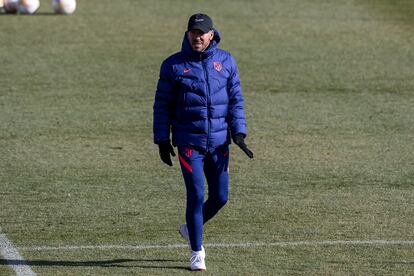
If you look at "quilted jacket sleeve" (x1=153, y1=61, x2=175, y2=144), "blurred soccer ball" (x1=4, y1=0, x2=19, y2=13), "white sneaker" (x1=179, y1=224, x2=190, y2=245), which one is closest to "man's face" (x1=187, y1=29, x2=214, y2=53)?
"quilted jacket sleeve" (x1=153, y1=61, x2=175, y2=144)

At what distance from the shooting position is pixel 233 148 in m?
15.9

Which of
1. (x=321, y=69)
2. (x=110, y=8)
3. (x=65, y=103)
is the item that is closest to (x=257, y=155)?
(x=65, y=103)

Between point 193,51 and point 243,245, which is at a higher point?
point 193,51

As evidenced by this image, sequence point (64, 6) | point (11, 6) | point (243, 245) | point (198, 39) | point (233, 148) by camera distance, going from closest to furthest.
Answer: point (198, 39) < point (243, 245) < point (233, 148) < point (11, 6) < point (64, 6)

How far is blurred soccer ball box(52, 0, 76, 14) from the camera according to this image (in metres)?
25.1

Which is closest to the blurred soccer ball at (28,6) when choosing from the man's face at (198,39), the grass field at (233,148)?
the grass field at (233,148)

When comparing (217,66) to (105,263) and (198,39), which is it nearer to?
(198,39)

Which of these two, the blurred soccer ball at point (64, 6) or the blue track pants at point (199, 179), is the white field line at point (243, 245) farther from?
the blurred soccer ball at point (64, 6)

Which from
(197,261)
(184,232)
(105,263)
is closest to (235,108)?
(184,232)

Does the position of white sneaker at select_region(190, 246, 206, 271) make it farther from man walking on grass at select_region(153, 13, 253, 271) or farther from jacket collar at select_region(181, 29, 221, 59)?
jacket collar at select_region(181, 29, 221, 59)

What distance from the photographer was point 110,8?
2612 centimetres

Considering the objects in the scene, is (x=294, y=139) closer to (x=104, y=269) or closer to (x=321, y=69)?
(x=321, y=69)

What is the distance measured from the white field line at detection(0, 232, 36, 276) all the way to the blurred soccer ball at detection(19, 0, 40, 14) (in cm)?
1397

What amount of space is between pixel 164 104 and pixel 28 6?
50.1 ft
